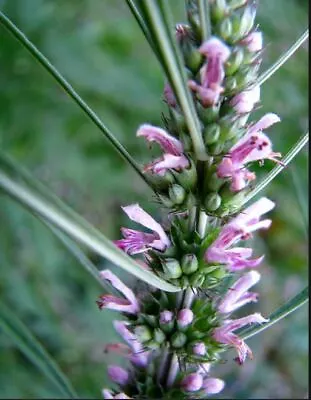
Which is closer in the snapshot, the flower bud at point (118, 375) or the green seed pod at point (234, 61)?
the green seed pod at point (234, 61)

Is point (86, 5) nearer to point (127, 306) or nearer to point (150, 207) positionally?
point (150, 207)

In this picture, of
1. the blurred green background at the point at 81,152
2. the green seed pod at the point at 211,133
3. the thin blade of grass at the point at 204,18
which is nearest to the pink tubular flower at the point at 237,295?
the green seed pod at the point at 211,133

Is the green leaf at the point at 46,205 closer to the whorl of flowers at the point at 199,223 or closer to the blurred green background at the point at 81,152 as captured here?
the whorl of flowers at the point at 199,223

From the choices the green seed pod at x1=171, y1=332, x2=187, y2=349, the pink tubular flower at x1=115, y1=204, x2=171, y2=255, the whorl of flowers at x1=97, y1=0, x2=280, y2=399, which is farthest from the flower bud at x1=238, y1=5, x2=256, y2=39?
the green seed pod at x1=171, y1=332, x2=187, y2=349

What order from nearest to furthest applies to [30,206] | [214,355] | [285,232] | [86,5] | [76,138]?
1. [30,206]
2. [214,355]
3. [76,138]
4. [86,5]
5. [285,232]

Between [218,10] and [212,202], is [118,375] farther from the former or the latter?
[218,10]

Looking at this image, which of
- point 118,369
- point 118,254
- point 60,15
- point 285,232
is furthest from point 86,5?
point 118,254
